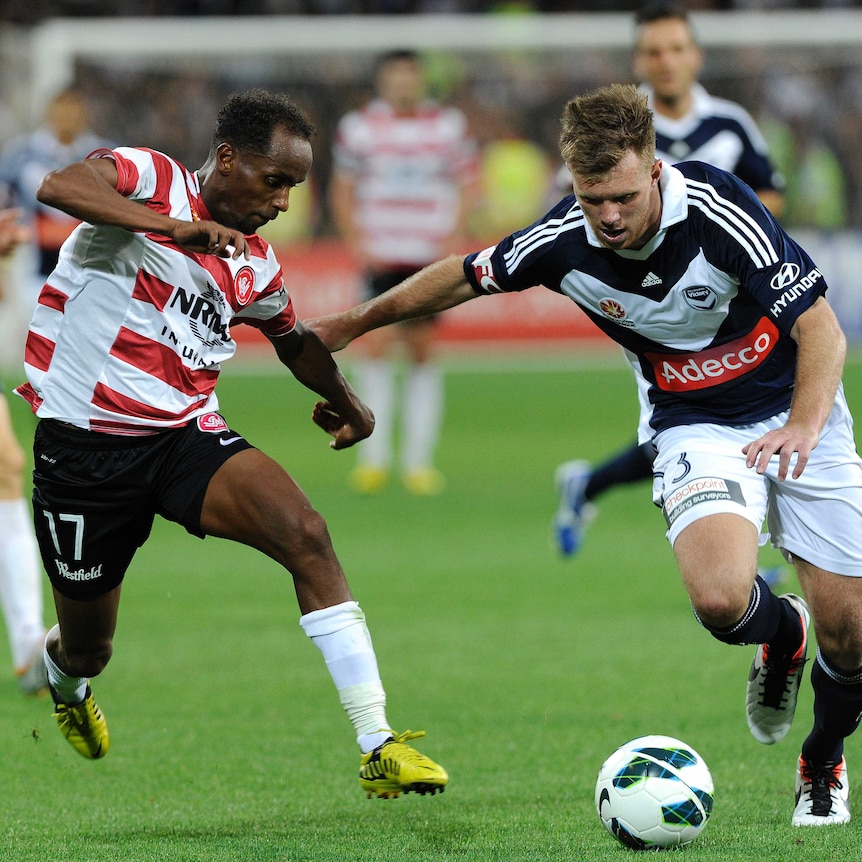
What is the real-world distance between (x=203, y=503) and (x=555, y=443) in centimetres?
974

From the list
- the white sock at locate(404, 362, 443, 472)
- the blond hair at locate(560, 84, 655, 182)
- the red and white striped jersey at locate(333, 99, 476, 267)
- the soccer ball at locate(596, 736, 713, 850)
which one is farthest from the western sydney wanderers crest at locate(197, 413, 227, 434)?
the red and white striped jersey at locate(333, 99, 476, 267)

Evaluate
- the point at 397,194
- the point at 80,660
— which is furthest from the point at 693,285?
the point at 397,194

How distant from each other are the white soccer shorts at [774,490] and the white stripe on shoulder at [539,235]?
2.39 ft

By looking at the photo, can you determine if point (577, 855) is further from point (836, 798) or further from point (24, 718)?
point (24, 718)

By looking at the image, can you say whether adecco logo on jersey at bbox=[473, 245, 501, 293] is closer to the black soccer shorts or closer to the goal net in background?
the black soccer shorts

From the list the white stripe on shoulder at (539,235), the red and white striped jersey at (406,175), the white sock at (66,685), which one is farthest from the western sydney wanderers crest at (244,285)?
the red and white striped jersey at (406,175)

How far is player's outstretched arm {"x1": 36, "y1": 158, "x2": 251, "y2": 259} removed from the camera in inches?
168

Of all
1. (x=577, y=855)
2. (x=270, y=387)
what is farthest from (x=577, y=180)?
(x=270, y=387)

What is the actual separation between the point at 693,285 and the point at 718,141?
135 inches

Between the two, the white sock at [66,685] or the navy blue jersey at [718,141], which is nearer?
the white sock at [66,685]

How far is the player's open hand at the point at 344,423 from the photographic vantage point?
521 centimetres

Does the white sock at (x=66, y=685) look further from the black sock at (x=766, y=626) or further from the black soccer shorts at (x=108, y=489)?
the black sock at (x=766, y=626)

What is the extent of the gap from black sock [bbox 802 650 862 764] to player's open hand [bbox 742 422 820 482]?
0.69 m

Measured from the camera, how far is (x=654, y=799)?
4.20m
